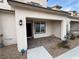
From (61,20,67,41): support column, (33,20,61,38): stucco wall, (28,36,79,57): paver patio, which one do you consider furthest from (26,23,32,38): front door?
(61,20,67,41): support column

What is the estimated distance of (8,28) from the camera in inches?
344

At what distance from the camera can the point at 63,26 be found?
1195 cm

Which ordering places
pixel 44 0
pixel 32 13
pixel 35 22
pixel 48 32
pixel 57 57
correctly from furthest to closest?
pixel 44 0
pixel 48 32
pixel 35 22
pixel 32 13
pixel 57 57

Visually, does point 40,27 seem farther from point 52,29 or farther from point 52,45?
point 52,45

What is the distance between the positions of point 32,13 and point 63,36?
6.54 m

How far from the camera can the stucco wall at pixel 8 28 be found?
8.51 metres

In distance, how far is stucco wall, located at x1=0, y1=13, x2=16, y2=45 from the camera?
27.9ft

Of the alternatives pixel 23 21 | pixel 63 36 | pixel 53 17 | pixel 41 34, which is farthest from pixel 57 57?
pixel 41 34

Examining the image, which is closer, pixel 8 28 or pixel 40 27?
pixel 8 28

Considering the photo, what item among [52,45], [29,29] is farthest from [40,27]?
[52,45]

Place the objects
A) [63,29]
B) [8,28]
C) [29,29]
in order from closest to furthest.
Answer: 1. [8,28]
2. [63,29]
3. [29,29]

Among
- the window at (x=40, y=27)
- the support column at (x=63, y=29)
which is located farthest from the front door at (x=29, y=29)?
the support column at (x=63, y=29)

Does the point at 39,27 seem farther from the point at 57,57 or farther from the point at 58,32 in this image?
the point at 57,57

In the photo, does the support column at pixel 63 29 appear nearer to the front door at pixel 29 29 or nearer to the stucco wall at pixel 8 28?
the front door at pixel 29 29
